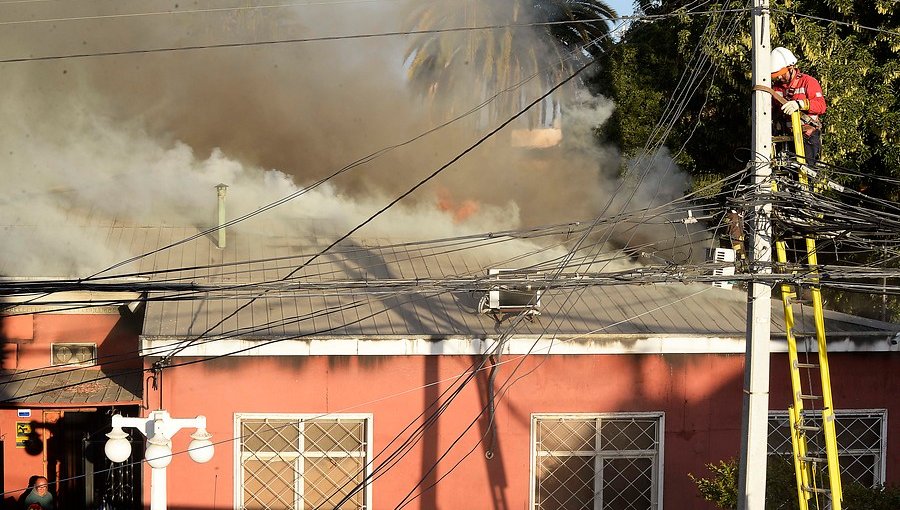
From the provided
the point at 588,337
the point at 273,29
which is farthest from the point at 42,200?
the point at 588,337

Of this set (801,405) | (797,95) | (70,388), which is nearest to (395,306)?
(70,388)

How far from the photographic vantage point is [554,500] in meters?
10.1

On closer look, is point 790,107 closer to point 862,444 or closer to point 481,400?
point 481,400

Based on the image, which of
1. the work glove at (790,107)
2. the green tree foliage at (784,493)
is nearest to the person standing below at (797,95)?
the work glove at (790,107)

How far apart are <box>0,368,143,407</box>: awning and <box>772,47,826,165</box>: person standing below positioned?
630cm

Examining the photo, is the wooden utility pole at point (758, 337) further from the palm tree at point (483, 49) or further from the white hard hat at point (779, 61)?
the palm tree at point (483, 49)

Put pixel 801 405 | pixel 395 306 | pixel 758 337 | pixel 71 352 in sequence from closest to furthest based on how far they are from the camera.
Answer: pixel 758 337 < pixel 801 405 < pixel 395 306 < pixel 71 352

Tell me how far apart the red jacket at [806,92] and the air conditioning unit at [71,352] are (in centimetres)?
806

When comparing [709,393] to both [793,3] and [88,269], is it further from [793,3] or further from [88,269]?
[88,269]

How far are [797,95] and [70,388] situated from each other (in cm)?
756

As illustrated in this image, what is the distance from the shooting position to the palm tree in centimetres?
2014

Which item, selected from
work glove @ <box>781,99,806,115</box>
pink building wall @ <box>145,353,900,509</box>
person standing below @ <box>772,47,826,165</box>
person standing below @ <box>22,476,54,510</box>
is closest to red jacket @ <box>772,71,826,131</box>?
person standing below @ <box>772,47,826,165</box>

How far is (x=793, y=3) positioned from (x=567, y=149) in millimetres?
7347

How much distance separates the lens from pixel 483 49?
66.2 feet
